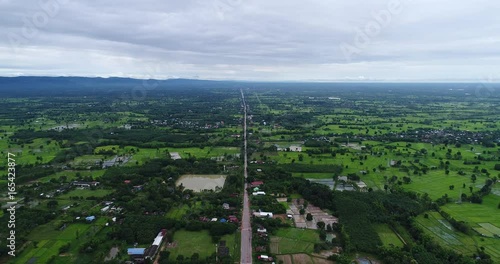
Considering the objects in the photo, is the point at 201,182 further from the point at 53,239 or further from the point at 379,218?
the point at 379,218

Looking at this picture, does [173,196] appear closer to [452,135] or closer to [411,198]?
[411,198]

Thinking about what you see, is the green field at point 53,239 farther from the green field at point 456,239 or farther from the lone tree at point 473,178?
the lone tree at point 473,178

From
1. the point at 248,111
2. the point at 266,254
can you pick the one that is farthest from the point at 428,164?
the point at 248,111

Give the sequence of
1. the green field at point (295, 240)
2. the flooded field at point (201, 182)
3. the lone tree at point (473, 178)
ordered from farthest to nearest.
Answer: the lone tree at point (473, 178)
the flooded field at point (201, 182)
the green field at point (295, 240)

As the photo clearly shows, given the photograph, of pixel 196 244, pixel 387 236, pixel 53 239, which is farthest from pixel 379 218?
pixel 53 239

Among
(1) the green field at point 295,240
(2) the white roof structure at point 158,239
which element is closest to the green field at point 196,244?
(2) the white roof structure at point 158,239

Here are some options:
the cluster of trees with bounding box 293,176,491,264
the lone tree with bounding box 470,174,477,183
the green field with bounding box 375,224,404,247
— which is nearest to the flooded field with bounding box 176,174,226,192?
the cluster of trees with bounding box 293,176,491,264
